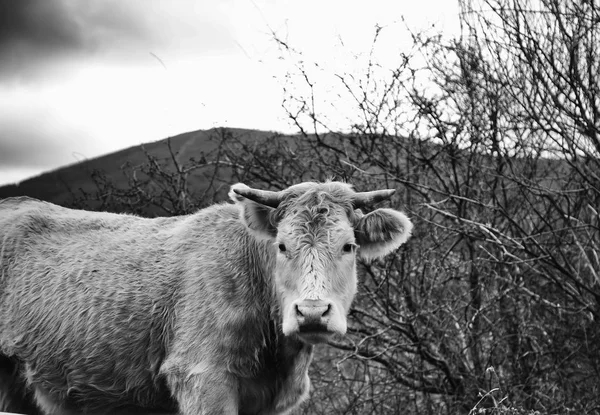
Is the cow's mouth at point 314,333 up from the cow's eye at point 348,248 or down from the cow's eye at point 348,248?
down

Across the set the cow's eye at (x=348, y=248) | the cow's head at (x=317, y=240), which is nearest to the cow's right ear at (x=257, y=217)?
the cow's head at (x=317, y=240)

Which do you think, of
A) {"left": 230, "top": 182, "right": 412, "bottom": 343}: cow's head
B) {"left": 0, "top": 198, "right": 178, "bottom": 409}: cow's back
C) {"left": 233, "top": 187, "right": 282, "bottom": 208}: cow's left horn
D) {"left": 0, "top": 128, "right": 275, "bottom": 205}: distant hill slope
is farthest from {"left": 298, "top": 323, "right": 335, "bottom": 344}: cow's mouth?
{"left": 0, "top": 128, "right": 275, "bottom": 205}: distant hill slope

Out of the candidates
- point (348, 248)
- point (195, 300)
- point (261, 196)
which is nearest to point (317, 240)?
point (348, 248)

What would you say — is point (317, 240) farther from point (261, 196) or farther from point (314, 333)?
point (314, 333)

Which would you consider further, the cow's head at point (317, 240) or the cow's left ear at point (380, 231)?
the cow's left ear at point (380, 231)

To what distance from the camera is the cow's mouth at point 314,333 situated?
421cm

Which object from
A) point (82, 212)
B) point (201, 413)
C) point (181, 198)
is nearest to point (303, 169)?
point (181, 198)

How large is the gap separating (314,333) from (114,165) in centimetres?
652

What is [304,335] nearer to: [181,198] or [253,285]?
[253,285]

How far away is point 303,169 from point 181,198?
170 cm

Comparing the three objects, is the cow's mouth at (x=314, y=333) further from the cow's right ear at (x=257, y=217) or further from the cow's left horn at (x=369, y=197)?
the cow's left horn at (x=369, y=197)

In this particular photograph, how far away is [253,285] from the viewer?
500 centimetres

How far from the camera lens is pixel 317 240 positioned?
4.67m

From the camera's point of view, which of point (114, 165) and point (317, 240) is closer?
point (317, 240)
